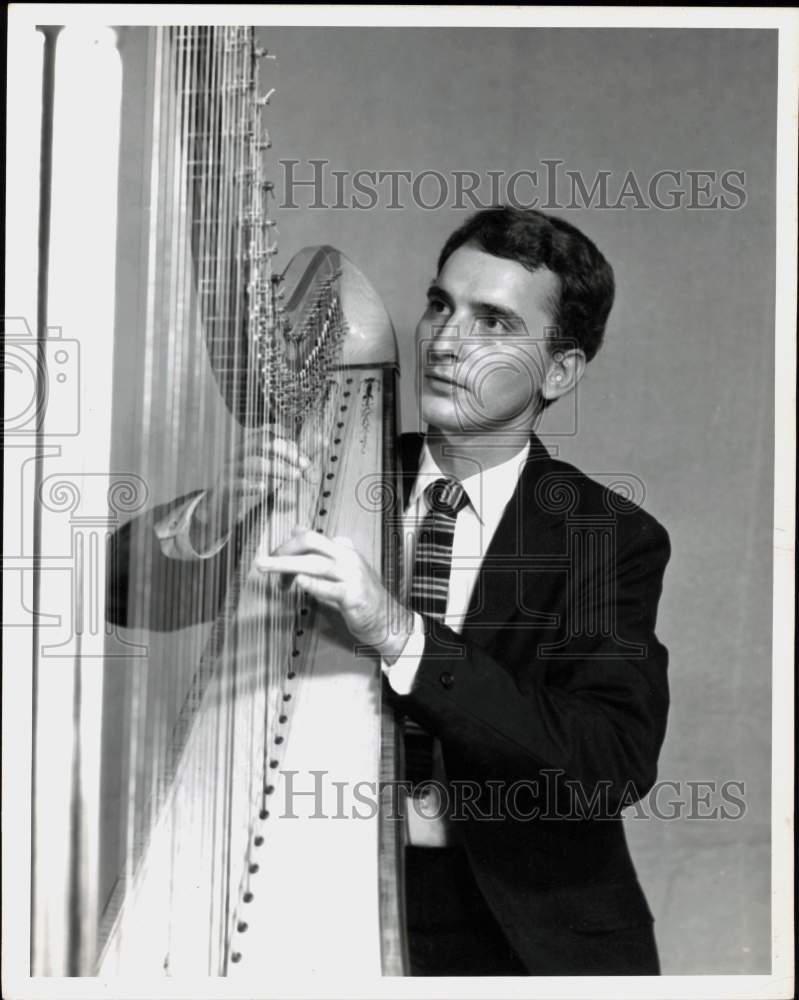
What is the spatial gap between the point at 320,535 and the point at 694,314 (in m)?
0.68

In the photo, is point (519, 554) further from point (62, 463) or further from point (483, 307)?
point (62, 463)

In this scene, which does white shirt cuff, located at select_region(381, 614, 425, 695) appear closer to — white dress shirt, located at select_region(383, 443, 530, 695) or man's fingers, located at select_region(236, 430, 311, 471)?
white dress shirt, located at select_region(383, 443, 530, 695)

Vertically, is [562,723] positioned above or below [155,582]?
below

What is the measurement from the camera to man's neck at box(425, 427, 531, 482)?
5.65ft

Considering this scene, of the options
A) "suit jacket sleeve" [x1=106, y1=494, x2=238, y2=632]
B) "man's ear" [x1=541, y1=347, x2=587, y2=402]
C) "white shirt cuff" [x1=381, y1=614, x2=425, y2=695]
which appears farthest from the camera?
"man's ear" [x1=541, y1=347, x2=587, y2=402]

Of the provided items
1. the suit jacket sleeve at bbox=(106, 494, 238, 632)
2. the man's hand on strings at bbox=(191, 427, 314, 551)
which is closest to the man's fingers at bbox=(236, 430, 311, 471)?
the man's hand on strings at bbox=(191, 427, 314, 551)

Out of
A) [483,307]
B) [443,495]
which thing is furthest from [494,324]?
[443,495]

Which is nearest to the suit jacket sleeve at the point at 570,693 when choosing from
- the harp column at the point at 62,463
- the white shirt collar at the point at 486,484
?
the white shirt collar at the point at 486,484

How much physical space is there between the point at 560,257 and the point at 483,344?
0.18 m

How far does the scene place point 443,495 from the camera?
172cm

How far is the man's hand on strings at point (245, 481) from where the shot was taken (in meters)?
1.54

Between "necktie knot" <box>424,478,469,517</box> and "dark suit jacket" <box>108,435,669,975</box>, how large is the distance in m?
0.04

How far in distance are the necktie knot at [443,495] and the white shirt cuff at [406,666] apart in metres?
0.18

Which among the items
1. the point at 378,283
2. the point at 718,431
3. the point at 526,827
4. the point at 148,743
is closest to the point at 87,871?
the point at 148,743
